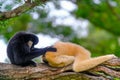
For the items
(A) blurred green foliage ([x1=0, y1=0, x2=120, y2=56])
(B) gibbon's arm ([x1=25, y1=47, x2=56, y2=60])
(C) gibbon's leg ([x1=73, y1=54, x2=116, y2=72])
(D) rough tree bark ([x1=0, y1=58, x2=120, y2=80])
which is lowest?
(D) rough tree bark ([x1=0, y1=58, x2=120, y2=80])

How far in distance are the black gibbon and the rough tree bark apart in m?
0.06

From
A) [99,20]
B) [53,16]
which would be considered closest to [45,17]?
[53,16]

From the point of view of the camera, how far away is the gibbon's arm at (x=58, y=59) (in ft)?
15.3

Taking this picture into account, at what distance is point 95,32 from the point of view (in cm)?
1758

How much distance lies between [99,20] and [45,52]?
542cm

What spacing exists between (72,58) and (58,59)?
0.14m

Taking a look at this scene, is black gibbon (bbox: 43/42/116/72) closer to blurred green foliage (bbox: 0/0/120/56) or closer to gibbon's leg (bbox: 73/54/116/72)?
gibbon's leg (bbox: 73/54/116/72)

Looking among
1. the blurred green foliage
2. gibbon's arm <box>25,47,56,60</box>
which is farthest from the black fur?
the blurred green foliage

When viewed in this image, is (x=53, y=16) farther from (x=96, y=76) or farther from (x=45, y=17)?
(x=96, y=76)

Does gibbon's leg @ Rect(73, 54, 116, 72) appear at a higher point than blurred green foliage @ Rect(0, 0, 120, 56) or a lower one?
lower

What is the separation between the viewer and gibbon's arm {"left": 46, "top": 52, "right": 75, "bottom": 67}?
15.3 feet

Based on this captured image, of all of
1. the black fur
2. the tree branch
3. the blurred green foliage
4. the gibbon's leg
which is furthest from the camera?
the blurred green foliage

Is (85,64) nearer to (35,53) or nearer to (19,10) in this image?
(35,53)

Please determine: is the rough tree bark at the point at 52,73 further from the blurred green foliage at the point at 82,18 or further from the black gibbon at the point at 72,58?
the blurred green foliage at the point at 82,18
